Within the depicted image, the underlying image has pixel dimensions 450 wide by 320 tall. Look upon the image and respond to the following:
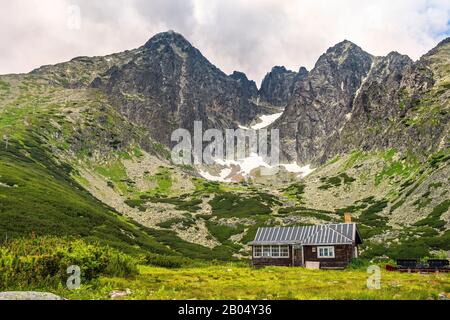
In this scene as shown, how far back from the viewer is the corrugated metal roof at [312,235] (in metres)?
54.9

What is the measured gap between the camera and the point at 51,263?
2405 cm

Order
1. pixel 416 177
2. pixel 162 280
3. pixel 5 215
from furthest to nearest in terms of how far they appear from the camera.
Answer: pixel 416 177 < pixel 5 215 < pixel 162 280

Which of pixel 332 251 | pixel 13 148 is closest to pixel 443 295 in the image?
pixel 332 251

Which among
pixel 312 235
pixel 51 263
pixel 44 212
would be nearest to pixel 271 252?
pixel 312 235

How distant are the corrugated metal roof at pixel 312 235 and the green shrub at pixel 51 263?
29.7m

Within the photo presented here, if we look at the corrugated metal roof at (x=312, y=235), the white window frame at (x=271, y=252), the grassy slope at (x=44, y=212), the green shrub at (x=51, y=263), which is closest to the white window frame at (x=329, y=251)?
the corrugated metal roof at (x=312, y=235)

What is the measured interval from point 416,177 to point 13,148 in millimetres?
138733

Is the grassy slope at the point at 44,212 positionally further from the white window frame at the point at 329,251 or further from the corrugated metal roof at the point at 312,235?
the white window frame at the point at 329,251

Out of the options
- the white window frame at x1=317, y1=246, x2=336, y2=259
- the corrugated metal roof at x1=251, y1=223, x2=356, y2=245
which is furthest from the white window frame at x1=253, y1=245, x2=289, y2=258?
the white window frame at x1=317, y1=246, x2=336, y2=259

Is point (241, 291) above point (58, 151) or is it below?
below

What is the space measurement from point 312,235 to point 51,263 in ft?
129

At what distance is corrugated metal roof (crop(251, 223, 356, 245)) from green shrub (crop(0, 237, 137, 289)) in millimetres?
29723

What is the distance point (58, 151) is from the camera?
177500 millimetres
